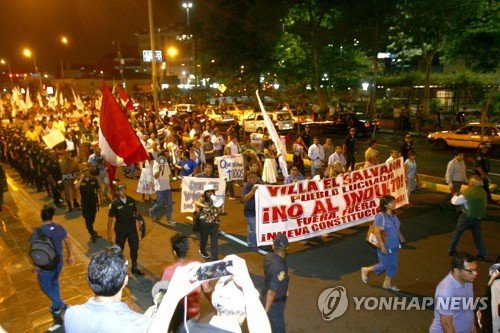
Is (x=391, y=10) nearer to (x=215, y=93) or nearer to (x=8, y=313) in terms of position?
(x=8, y=313)

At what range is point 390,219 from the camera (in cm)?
620

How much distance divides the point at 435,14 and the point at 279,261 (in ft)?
90.5

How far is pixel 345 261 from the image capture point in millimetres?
7656

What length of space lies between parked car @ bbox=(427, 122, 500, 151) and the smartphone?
18939 mm

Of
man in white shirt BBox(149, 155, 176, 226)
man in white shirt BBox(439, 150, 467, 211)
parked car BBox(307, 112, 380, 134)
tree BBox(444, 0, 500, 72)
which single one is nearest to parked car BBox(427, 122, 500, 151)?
parked car BBox(307, 112, 380, 134)

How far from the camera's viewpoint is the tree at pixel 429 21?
87.0ft

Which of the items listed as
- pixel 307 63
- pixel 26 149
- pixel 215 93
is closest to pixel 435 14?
pixel 307 63

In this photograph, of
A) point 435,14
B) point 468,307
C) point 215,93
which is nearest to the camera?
point 468,307

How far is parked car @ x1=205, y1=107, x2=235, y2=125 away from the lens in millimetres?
34312

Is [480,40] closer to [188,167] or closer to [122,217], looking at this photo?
[188,167]

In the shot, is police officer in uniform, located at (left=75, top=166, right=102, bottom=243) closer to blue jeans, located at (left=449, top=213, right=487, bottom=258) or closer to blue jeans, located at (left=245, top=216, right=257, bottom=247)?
blue jeans, located at (left=245, top=216, right=257, bottom=247)

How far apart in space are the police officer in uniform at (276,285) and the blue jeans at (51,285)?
123 inches

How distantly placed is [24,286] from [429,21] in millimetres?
27966

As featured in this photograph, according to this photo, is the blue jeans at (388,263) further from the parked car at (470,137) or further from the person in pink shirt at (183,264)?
the parked car at (470,137)
